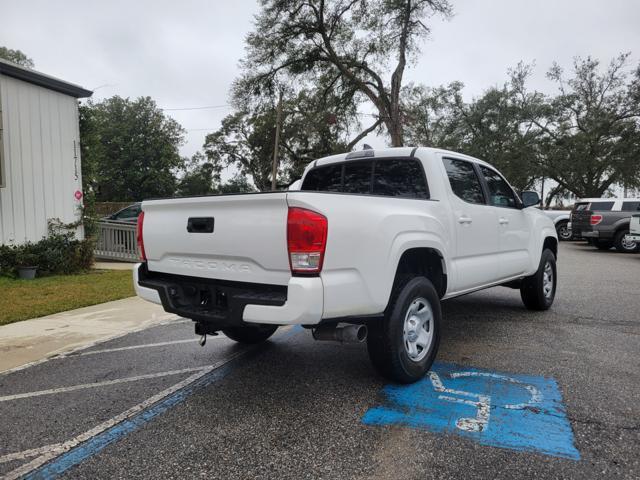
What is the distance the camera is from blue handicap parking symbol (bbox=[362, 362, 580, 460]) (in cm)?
278

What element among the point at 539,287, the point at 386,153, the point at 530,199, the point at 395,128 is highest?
the point at 395,128

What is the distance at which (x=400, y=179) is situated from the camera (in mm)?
4422

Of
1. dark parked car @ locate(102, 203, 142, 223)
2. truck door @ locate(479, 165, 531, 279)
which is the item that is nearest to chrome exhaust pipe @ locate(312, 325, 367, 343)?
truck door @ locate(479, 165, 531, 279)

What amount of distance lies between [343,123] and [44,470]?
26601 millimetres

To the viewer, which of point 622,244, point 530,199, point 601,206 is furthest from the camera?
point 601,206

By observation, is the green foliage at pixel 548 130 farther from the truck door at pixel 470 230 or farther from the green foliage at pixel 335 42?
the truck door at pixel 470 230

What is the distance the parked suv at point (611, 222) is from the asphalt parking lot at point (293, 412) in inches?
499

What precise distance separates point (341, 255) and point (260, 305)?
59 centimetres

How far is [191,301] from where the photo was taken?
3.48 metres

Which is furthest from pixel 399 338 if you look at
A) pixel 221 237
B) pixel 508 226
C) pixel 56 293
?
pixel 56 293

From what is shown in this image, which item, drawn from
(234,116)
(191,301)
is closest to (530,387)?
(191,301)

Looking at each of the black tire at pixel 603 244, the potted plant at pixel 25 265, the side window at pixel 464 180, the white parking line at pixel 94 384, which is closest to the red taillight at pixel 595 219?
the black tire at pixel 603 244

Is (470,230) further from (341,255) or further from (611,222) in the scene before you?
(611,222)

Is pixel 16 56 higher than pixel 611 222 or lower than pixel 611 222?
higher
